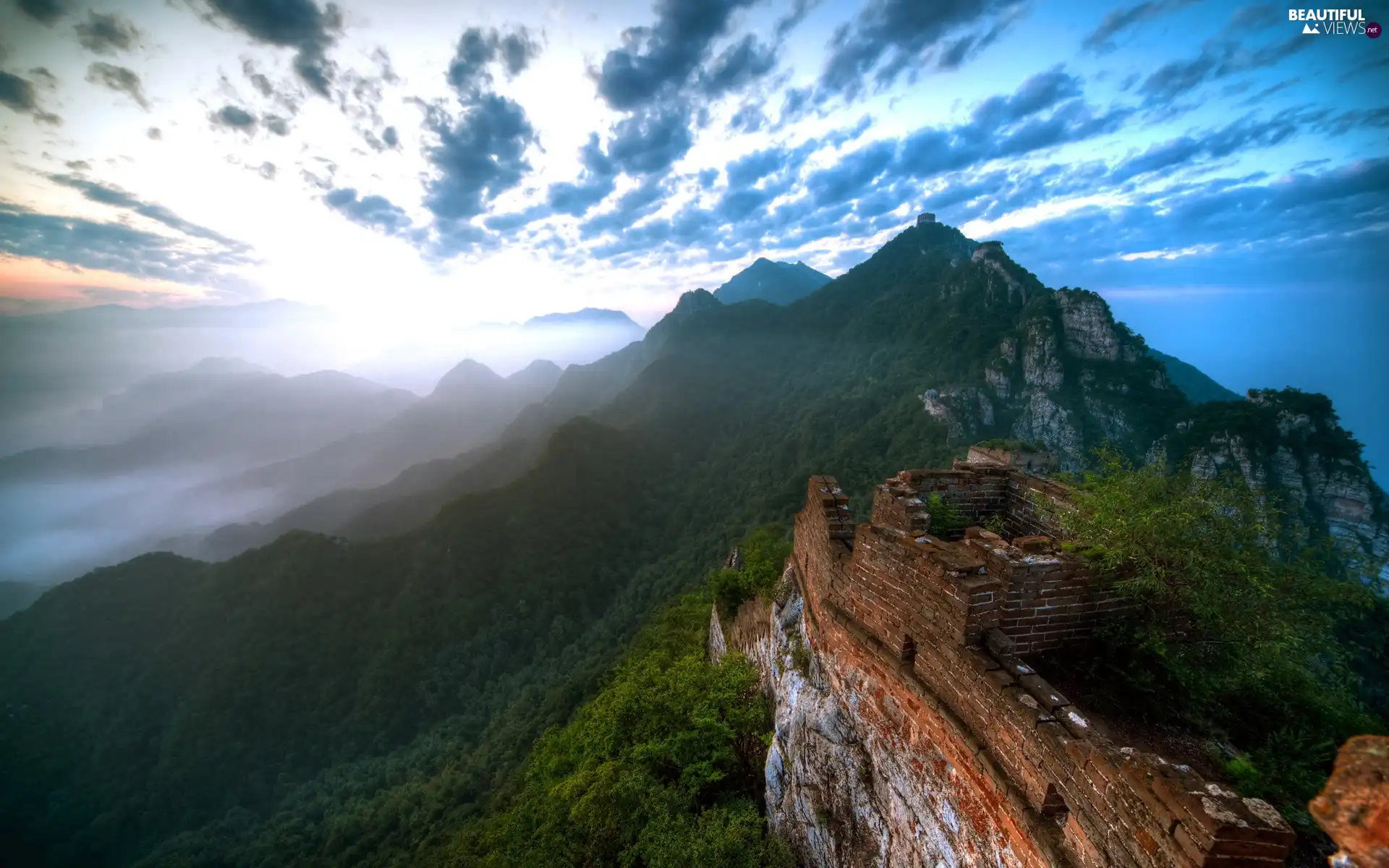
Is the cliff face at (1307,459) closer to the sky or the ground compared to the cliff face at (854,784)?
closer to the ground

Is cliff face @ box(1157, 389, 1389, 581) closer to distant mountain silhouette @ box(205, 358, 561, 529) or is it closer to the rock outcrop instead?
the rock outcrop

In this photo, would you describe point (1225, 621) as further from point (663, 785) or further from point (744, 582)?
point (744, 582)

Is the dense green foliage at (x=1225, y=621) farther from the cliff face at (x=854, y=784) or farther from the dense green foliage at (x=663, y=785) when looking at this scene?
the dense green foliage at (x=663, y=785)

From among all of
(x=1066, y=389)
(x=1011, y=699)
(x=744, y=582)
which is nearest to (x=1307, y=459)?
(x=1066, y=389)

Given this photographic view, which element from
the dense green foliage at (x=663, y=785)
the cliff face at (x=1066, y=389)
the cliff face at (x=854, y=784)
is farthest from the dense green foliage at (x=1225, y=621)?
the cliff face at (x=1066, y=389)

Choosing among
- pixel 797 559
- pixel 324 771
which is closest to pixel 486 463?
pixel 324 771

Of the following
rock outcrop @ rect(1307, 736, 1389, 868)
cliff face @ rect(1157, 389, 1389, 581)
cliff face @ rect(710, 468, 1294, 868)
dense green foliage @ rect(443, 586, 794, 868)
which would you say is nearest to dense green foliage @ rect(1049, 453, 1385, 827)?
cliff face @ rect(710, 468, 1294, 868)
